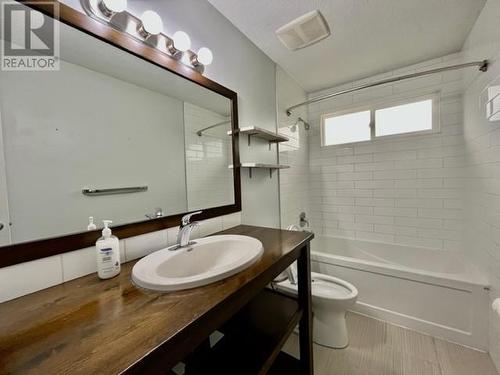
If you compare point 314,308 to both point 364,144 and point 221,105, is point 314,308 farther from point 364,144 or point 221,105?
point 364,144

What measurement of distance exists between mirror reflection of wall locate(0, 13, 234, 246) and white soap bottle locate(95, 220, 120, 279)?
0.10 meters

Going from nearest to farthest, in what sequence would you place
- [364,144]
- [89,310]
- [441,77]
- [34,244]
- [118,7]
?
[89,310] → [34,244] → [118,7] → [441,77] → [364,144]

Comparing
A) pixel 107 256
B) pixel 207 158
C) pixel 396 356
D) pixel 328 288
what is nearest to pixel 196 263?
pixel 107 256

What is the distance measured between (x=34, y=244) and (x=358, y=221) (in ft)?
9.11

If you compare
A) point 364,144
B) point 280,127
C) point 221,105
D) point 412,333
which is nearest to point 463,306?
point 412,333

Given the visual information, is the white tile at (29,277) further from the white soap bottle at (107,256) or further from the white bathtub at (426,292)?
the white bathtub at (426,292)

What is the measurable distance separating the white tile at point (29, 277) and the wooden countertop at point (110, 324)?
0.02 m

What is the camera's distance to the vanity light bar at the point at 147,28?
2.75 ft

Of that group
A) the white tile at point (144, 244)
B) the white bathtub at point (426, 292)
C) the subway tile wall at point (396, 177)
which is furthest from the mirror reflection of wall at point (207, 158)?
the subway tile wall at point (396, 177)

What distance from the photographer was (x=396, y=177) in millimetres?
2293

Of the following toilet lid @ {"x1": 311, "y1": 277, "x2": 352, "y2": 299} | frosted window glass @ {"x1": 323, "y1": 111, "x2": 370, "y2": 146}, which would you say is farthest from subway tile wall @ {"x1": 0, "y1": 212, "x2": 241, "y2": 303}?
frosted window glass @ {"x1": 323, "y1": 111, "x2": 370, "y2": 146}

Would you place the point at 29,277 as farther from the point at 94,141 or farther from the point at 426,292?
the point at 426,292

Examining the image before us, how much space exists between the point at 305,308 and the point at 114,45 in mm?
1589

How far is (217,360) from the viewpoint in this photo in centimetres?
95
